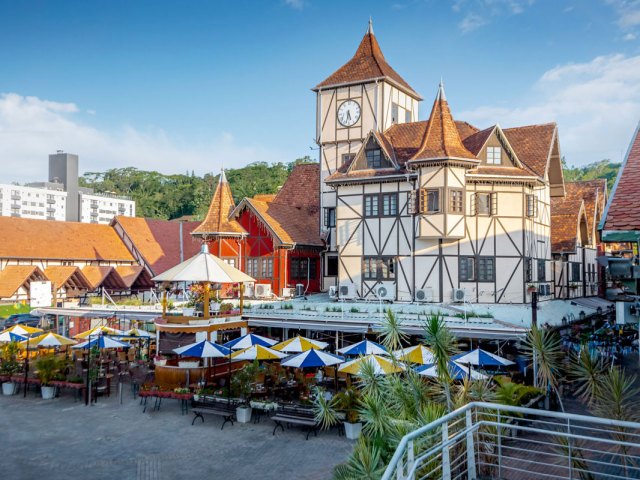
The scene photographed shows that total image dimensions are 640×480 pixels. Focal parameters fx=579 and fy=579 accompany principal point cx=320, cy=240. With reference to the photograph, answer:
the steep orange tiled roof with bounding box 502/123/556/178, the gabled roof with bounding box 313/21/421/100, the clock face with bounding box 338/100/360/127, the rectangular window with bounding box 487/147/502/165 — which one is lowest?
the rectangular window with bounding box 487/147/502/165

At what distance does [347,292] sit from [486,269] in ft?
23.5

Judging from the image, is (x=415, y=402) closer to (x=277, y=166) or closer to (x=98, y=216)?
(x=277, y=166)

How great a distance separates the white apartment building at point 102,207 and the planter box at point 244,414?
110 m

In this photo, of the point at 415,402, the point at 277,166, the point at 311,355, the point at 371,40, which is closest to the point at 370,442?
the point at 415,402

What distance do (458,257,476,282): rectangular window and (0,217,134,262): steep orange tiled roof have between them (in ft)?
87.8

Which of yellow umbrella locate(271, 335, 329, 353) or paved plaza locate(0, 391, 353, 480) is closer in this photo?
paved plaza locate(0, 391, 353, 480)

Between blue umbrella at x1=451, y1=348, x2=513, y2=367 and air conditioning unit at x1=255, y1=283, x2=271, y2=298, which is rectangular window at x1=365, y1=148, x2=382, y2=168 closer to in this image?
air conditioning unit at x1=255, y1=283, x2=271, y2=298

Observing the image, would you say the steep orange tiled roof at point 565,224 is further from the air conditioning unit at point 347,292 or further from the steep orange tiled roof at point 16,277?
the steep orange tiled roof at point 16,277

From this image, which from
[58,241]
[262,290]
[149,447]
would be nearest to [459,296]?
[262,290]

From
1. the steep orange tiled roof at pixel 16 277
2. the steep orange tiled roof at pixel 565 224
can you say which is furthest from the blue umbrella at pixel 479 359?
the steep orange tiled roof at pixel 16 277

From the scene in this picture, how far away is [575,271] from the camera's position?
120 ft

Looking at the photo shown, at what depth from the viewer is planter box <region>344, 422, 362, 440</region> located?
49.7 feet

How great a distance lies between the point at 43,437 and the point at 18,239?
28.1 m

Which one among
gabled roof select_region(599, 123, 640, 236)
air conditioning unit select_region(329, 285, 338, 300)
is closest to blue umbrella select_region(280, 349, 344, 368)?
gabled roof select_region(599, 123, 640, 236)
